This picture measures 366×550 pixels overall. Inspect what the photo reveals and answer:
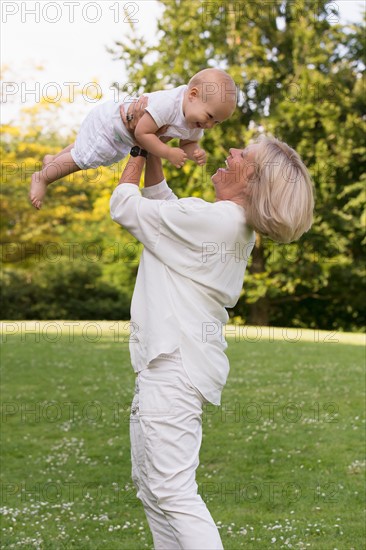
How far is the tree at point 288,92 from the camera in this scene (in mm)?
23203

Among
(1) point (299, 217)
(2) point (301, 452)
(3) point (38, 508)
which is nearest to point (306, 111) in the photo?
(2) point (301, 452)

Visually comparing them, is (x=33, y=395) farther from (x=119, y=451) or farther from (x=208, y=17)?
(x=208, y=17)

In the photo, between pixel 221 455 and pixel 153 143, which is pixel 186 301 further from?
pixel 221 455

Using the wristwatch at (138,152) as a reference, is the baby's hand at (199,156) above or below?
below

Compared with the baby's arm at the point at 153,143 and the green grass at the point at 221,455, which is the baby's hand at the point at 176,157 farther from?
the green grass at the point at 221,455

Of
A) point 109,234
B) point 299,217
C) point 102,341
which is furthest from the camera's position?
point 109,234

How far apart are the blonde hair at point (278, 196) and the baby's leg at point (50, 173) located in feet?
3.78

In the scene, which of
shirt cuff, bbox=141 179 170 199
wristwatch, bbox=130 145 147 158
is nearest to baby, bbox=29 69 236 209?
wristwatch, bbox=130 145 147 158

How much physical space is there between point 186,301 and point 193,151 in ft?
3.38

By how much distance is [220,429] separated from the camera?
8.70 metres

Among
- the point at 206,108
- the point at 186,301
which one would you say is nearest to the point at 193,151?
the point at 206,108

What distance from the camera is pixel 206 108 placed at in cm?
346

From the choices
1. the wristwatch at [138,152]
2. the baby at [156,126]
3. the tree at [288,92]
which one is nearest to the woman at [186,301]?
the wristwatch at [138,152]

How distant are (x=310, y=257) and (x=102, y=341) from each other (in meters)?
9.89
